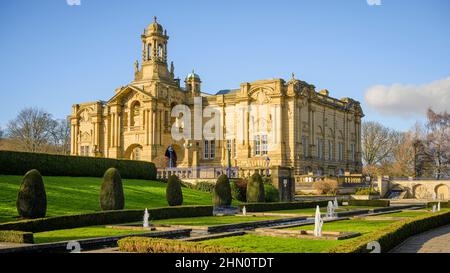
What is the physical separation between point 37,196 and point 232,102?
43855mm

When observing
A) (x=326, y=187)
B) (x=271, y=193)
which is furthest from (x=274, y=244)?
A: (x=326, y=187)

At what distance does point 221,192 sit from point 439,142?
45.7m

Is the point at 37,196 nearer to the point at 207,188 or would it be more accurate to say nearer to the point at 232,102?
the point at 207,188

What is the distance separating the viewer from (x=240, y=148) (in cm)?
6359

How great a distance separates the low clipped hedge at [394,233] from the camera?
13.5 m

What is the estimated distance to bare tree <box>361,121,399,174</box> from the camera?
89938 millimetres

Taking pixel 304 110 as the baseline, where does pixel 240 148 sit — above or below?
Result: below

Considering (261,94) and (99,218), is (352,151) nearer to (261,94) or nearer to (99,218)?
(261,94)

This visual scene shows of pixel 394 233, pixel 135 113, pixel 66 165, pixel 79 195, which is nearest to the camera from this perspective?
pixel 394 233

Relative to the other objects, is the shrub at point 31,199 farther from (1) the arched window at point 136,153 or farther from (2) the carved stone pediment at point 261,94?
(1) the arched window at point 136,153

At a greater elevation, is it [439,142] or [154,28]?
[154,28]

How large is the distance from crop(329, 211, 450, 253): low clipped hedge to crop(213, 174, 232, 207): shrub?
1403cm

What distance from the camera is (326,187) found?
5172 cm
